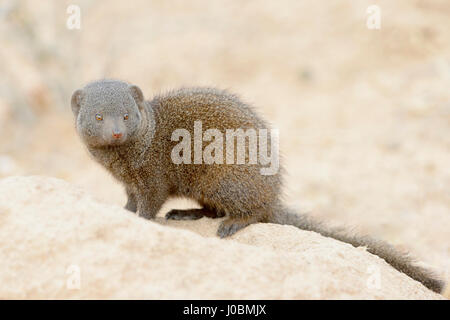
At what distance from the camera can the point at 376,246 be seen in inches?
155

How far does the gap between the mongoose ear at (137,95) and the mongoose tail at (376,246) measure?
127cm

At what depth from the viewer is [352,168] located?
823 centimetres

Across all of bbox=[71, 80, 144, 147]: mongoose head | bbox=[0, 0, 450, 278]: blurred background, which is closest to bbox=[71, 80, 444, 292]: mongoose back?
bbox=[71, 80, 144, 147]: mongoose head

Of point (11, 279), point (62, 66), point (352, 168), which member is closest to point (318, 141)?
point (352, 168)

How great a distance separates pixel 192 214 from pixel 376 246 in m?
1.35

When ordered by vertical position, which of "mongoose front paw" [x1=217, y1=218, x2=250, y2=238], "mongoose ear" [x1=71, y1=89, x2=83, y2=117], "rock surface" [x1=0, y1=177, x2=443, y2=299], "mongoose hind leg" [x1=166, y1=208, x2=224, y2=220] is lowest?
"mongoose hind leg" [x1=166, y1=208, x2=224, y2=220]

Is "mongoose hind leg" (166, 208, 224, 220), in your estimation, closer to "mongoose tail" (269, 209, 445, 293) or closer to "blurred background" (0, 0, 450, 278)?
"mongoose tail" (269, 209, 445, 293)

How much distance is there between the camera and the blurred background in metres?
7.90

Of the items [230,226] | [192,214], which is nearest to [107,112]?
[192,214]

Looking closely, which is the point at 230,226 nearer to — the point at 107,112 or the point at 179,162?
the point at 179,162

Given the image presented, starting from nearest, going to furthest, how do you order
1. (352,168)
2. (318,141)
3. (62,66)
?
(352,168), (318,141), (62,66)

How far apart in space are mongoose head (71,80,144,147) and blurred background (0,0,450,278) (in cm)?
367
